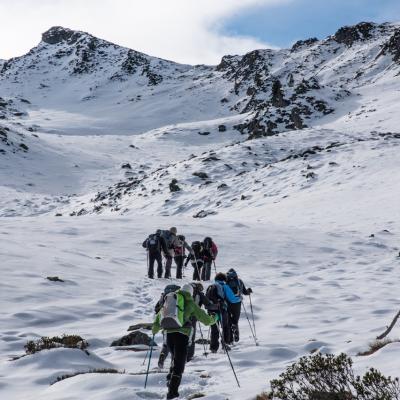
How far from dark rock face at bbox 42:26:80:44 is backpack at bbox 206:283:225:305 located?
17820 centimetres

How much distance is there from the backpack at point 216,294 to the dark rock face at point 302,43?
436ft

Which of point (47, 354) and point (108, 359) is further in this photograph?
point (108, 359)

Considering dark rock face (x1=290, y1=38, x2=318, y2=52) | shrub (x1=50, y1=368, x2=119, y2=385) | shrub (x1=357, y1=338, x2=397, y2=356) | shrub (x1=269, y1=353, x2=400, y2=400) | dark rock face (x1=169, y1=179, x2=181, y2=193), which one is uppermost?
dark rock face (x1=290, y1=38, x2=318, y2=52)

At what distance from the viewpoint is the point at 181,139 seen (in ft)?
269

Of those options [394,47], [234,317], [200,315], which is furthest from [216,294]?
[394,47]

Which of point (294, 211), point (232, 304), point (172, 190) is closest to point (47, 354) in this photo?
point (232, 304)

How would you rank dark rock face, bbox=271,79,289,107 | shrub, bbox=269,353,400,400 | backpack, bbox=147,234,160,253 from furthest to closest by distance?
1. dark rock face, bbox=271,79,289,107
2. backpack, bbox=147,234,160,253
3. shrub, bbox=269,353,400,400

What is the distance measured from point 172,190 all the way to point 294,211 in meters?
13.8

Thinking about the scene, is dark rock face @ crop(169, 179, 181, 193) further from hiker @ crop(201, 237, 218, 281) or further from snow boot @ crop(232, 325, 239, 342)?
snow boot @ crop(232, 325, 239, 342)

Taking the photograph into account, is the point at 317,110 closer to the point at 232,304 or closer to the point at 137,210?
the point at 137,210

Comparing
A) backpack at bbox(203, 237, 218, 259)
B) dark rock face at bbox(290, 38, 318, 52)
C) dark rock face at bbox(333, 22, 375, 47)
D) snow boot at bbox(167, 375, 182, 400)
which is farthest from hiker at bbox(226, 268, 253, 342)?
dark rock face at bbox(290, 38, 318, 52)

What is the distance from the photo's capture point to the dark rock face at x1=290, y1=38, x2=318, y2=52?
13588 centimetres

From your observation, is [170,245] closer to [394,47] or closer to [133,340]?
[133,340]

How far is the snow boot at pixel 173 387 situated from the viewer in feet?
23.2
